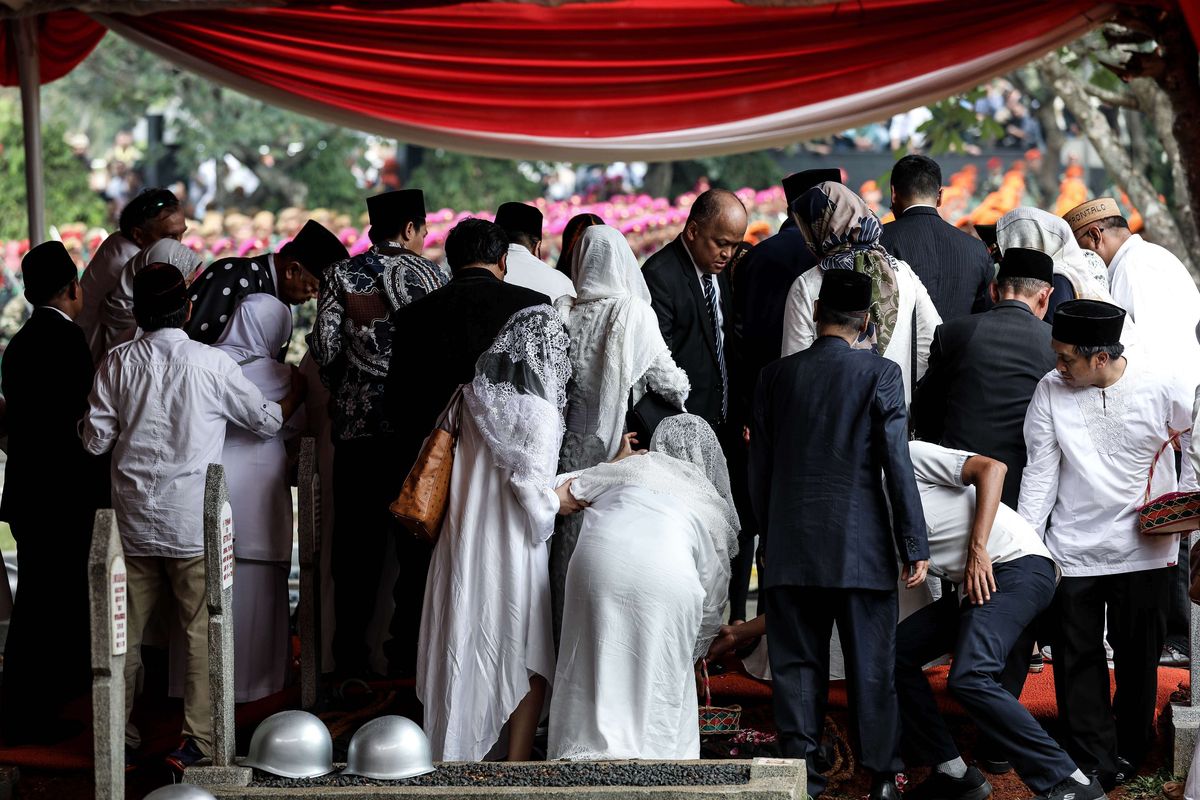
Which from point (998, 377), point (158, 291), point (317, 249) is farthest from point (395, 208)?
point (998, 377)

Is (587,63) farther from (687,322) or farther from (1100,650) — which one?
(1100,650)

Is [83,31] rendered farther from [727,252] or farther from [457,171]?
[457,171]

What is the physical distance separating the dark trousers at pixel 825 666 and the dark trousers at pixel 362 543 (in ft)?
4.06

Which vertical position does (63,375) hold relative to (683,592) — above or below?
above

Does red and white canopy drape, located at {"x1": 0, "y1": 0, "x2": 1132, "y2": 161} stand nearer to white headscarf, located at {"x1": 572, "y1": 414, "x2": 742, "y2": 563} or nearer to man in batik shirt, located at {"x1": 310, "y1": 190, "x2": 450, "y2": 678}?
man in batik shirt, located at {"x1": 310, "y1": 190, "x2": 450, "y2": 678}

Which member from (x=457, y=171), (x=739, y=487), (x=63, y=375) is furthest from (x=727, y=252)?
(x=457, y=171)

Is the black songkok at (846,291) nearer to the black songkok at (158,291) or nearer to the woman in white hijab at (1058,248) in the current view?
the woman in white hijab at (1058,248)

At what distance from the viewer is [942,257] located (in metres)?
A: 4.62

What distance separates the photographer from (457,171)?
1393cm

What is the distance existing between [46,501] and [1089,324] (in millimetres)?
3059

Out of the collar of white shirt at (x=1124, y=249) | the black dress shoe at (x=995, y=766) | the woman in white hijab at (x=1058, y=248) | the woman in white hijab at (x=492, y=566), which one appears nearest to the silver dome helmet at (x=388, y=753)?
the woman in white hijab at (x=492, y=566)

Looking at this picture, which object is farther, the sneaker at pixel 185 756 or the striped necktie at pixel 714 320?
the striped necktie at pixel 714 320

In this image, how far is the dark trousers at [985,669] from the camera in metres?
3.66

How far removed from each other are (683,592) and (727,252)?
4.27ft
